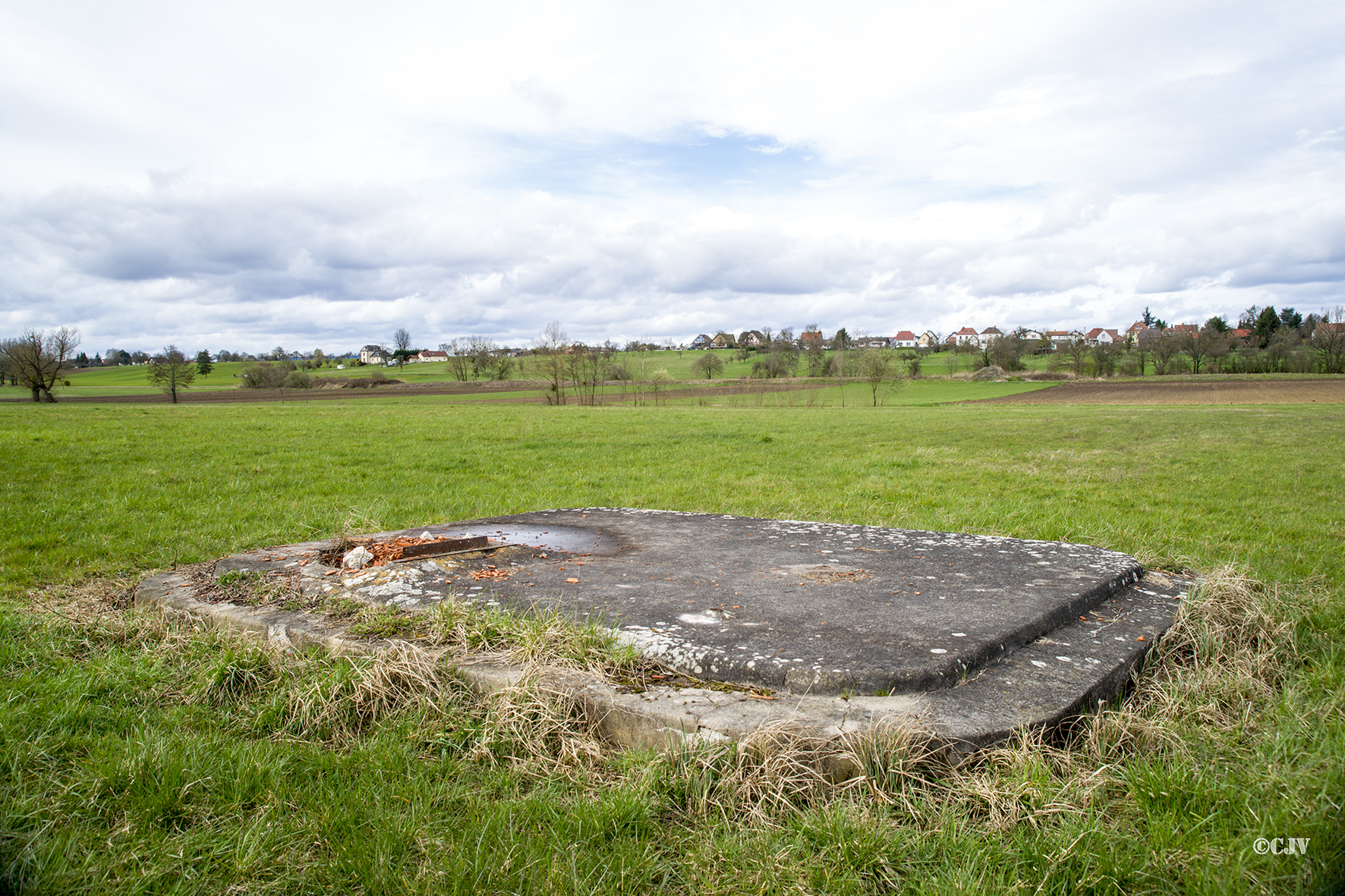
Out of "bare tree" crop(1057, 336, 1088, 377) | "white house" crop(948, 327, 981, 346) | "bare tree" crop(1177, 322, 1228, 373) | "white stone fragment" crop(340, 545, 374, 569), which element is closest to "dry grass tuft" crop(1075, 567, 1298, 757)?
"white stone fragment" crop(340, 545, 374, 569)

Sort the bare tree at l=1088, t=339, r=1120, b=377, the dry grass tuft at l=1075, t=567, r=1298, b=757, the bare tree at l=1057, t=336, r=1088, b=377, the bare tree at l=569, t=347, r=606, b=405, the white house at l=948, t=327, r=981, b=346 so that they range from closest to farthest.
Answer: the dry grass tuft at l=1075, t=567, r=1298, b=757
the bare tree at l=569, t=347, r=606, b=405
the bare tree at l=1088, t=339, r=1120, b=377
the bare tree at l=1057, t=336, r=1088, b=377
the white house at l=948, t=327, r=981, b=346

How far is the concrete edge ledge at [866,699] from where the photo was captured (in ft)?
8.82

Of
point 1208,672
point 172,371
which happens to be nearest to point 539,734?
point 1208,672

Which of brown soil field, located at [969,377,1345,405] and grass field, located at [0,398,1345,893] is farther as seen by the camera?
brown soil field, located at [969,377,1345,405]

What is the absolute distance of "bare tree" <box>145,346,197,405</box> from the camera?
202 feet

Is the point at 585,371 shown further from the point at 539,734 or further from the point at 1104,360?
the point at 1104,360

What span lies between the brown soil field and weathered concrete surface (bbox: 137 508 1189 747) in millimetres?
48621

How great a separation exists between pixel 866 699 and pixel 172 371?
2923 inches

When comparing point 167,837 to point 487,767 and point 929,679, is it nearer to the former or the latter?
point 487,767

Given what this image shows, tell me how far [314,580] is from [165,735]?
160cm

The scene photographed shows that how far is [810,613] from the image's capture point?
377 cm

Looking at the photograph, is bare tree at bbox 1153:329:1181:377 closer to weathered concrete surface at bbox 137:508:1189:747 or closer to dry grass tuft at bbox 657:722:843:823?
weathered concrete surface at bbox 137:508:1189:747

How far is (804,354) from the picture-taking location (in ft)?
304

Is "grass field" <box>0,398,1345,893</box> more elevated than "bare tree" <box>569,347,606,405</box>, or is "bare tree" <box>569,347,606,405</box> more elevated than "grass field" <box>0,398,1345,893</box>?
"bare tree" <box>569,347,606,405</box>
